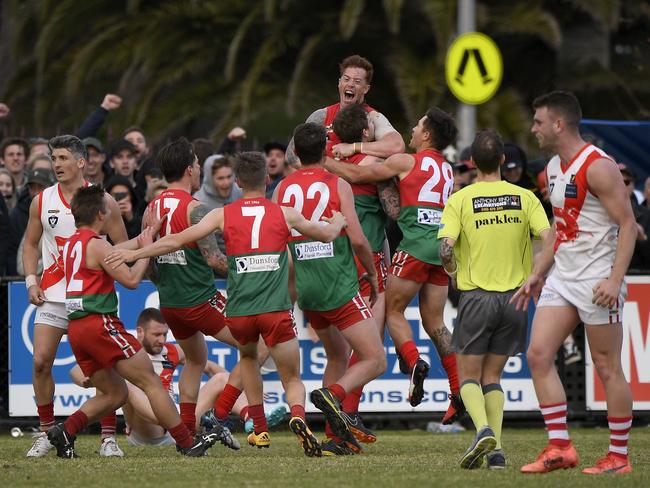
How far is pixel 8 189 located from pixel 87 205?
5.30 metres

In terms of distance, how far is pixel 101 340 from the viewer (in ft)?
33.0

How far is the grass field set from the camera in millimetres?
8562

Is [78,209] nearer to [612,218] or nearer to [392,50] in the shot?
[612,218]

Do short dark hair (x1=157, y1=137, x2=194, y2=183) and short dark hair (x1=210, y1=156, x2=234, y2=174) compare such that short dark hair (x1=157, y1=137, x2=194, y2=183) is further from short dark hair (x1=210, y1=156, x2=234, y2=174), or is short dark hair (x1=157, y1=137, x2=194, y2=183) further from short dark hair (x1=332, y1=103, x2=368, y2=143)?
short dark hair (x1=210, y1=156, x2=234, y2=174)

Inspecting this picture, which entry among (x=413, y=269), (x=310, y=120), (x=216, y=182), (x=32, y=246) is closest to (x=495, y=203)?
(x=413, y=269)

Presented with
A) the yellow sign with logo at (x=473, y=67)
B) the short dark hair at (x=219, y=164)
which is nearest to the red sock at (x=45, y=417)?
the short dark hair at (x=219, y=164)

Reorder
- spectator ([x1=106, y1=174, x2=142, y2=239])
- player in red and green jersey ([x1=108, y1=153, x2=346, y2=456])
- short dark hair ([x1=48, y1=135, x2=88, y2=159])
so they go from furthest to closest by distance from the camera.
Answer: spectator ([x1=106, y1=174, x2=142, y2=239]) < short dark hair ([x1=48, y1=135, x2=88, y2=159]) < player in red and green jersey ([x1=108, y1=153, x2=346, y2=456])

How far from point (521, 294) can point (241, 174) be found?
237cm

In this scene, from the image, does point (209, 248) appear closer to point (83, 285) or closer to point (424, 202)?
point (83, 285)

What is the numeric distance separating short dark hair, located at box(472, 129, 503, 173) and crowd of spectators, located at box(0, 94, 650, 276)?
4.70m

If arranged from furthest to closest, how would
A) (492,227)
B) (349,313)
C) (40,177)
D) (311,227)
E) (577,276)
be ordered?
(40,177) → (349,313) → (311,227) → (492,227) → (577,276)

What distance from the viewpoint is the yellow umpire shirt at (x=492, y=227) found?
31.3ft

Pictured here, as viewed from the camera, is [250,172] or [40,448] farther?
[40,448]

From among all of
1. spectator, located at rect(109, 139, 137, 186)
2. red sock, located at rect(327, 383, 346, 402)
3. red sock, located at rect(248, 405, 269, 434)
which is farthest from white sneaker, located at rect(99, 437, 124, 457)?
spectator, located at rect(109, 139, 137, 186)
